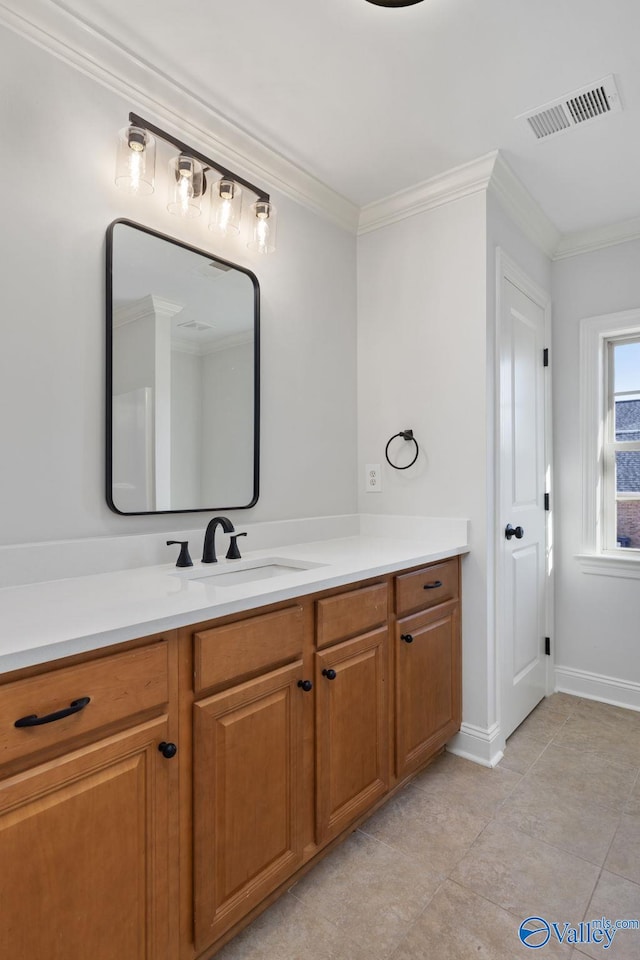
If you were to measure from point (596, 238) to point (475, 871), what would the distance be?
115 inches

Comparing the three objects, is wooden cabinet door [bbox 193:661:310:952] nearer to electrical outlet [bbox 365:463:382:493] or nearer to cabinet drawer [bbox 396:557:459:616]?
cabinet drawer [bbox 396:557:459:616]

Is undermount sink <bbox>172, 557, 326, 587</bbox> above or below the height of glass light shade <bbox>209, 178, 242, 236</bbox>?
below

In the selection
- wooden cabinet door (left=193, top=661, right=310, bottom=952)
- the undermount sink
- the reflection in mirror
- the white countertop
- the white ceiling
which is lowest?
wooden cabinet door (left=193, top=661, right=310, bottom=952)

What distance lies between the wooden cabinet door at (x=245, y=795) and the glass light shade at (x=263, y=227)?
1.52m

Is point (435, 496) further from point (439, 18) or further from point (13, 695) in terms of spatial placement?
point (13, 695)

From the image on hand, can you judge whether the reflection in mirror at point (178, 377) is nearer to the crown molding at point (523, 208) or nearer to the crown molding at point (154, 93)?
the crown molding at point (154, 93)

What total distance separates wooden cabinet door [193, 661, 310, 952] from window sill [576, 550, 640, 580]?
2.06 meters

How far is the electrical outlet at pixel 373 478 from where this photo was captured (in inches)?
102

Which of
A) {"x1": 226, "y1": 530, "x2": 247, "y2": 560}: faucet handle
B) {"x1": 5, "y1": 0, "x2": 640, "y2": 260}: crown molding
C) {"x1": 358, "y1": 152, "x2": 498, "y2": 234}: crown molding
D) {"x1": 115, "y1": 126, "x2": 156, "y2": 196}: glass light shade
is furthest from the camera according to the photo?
{"x1": 358, "y1": 152, "x2": 498, "y2": 234}: crown molding

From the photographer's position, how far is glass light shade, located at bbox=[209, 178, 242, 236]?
189 centimetres

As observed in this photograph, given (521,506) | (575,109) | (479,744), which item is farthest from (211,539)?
(575,109)

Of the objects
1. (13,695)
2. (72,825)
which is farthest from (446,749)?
(13,695)

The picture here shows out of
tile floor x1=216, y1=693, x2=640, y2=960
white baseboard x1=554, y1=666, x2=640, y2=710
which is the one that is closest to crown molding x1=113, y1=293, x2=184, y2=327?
tile floor x1=216, y1=693, x2=640, y2=960

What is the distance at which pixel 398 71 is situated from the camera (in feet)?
5.61
